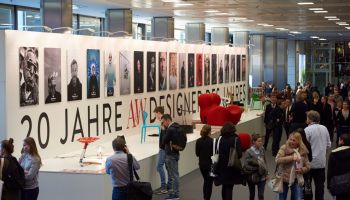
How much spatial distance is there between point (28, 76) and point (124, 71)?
166 inches

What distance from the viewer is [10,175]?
8859 mm

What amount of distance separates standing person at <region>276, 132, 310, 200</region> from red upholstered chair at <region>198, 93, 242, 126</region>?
9.00 m

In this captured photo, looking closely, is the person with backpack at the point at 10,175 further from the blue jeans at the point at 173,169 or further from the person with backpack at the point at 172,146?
the blue jeans at the point at 173,169

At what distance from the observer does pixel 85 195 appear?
11055mm

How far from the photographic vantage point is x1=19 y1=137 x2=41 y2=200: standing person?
360 inches

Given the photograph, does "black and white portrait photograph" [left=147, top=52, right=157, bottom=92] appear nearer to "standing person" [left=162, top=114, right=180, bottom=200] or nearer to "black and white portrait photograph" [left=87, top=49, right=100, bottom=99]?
"black and white portrait photograph" [left=87, top=49, right=100, bottom=99]

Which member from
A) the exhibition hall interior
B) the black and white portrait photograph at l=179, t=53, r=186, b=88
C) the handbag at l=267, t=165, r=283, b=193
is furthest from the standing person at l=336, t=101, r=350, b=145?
the handbag at l=267, t=165, r=283, b=193

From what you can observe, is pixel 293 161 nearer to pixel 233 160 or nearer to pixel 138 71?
pixel 233 160

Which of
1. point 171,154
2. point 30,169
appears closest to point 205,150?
point 171,154

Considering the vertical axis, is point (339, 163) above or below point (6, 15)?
Answer: below

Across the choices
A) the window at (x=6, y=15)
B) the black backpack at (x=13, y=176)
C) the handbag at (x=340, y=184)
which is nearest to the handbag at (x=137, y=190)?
the black backpack at (x=13, y=176)

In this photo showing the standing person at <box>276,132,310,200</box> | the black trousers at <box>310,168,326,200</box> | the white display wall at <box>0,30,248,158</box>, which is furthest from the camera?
the white display wall at <box>0,30,248,158</box>

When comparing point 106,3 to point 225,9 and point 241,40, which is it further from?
point 241,40

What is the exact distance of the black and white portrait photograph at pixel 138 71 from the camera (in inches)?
655
